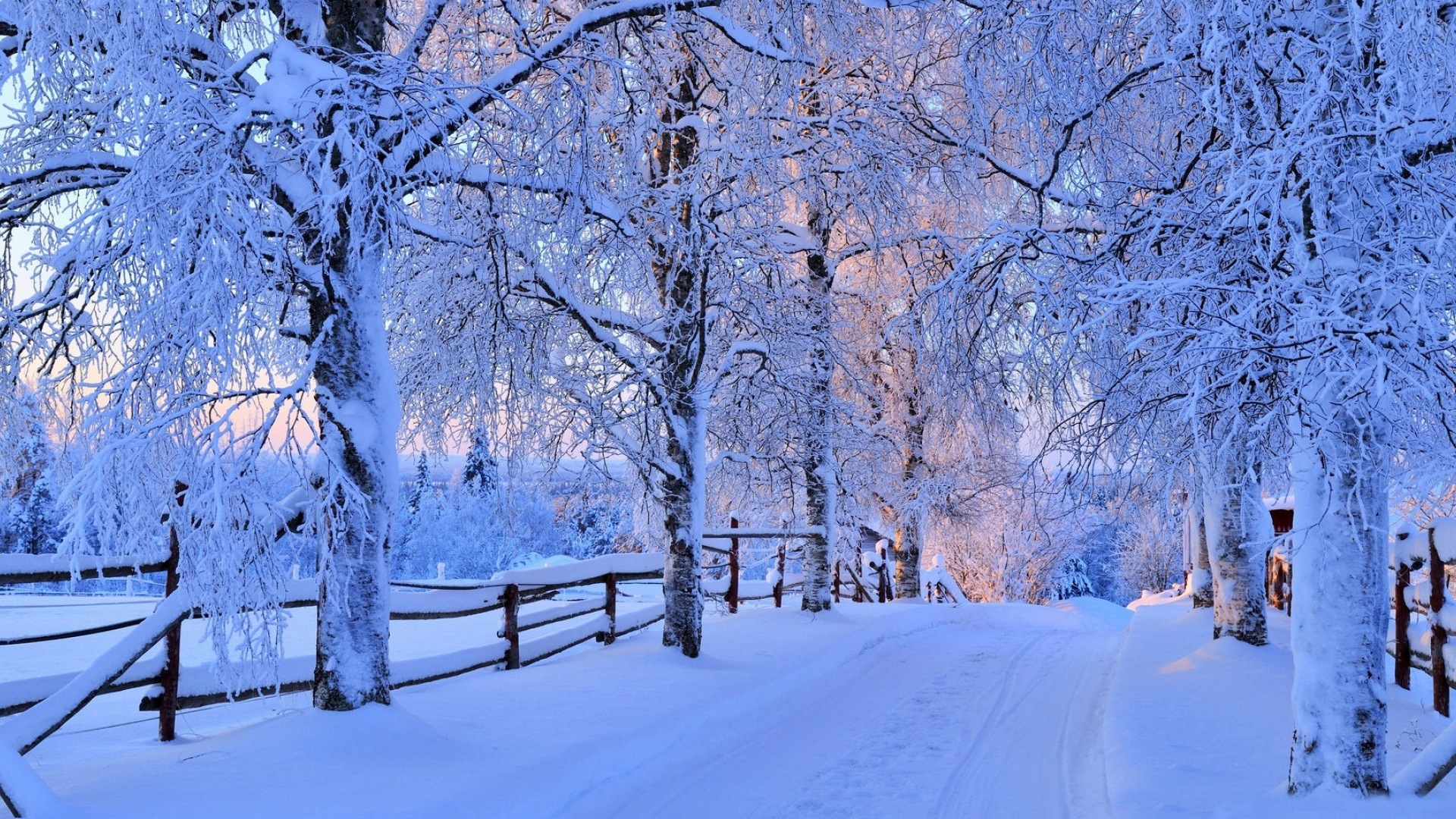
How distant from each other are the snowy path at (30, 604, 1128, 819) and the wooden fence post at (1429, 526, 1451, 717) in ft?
8.14

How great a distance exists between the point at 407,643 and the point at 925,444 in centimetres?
1420

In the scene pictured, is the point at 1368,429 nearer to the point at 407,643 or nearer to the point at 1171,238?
the point at 1171,238

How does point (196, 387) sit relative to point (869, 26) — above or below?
below

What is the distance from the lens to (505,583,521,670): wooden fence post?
9953 millimetres

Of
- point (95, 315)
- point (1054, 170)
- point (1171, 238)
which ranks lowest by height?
point (95, 315)

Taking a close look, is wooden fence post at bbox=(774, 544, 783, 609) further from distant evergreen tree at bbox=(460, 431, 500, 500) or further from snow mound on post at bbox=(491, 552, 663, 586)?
distant evergreen tree at bbox=(460, 431, 500, 500)

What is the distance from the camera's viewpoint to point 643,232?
9422 mm

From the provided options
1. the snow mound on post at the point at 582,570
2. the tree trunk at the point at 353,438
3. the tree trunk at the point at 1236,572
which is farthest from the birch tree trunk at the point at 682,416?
the tree trunk at the point at 1236,572

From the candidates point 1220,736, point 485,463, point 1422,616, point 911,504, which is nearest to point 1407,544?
point 1422,616

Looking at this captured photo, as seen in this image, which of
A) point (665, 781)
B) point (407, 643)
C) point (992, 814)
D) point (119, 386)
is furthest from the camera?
point (407, 643)

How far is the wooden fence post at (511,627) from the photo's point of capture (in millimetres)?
9953

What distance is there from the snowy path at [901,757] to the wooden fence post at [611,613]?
268cm

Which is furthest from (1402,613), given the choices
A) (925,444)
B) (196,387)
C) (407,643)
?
(925,444)

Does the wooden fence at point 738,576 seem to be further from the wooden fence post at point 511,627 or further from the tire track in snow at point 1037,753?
the tire track in snow at point 1037,753
